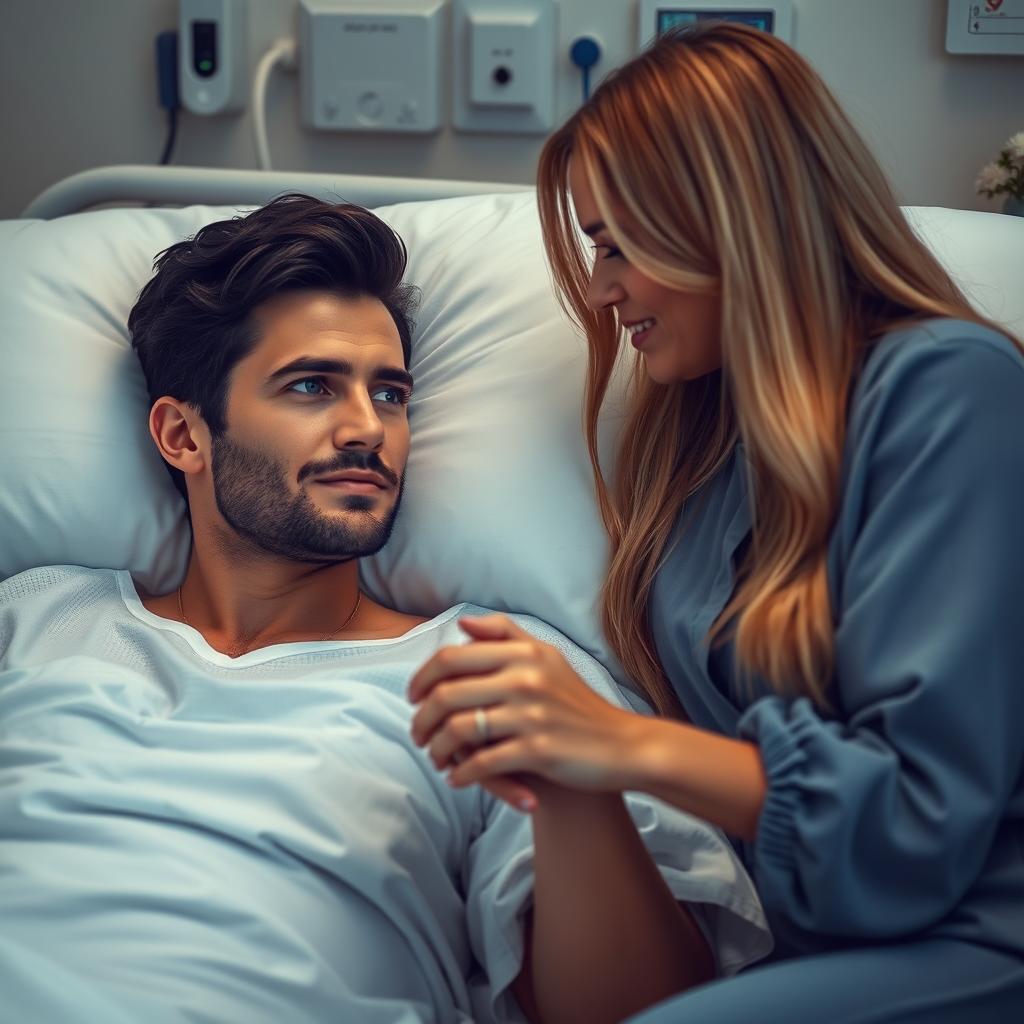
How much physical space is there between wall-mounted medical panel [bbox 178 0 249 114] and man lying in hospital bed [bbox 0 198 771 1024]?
50 cm

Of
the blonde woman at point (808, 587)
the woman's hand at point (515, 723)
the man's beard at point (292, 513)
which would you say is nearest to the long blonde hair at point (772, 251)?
the blonde woman at point (808, 587)

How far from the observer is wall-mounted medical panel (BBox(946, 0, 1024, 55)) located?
1646 mm

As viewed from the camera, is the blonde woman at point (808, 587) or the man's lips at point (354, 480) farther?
the man's lips at point (354, 480)

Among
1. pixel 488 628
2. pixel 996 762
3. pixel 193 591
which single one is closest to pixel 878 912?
pixel 996 762

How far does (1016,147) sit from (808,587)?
0.91 m

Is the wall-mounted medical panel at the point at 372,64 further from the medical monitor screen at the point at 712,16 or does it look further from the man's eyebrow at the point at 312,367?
the man's eyebrow at the point at 312,367

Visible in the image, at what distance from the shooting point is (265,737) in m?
1.10

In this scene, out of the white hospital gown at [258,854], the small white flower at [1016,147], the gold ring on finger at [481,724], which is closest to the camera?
the gold ring on finger at [481,724]

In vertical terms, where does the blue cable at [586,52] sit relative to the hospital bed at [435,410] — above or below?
above

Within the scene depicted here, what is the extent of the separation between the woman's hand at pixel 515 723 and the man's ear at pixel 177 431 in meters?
0.58

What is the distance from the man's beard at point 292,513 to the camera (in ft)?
4.10

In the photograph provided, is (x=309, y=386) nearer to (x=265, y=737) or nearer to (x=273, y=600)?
(x=273, y=600)

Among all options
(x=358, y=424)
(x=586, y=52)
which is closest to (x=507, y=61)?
(x=586, y=52)

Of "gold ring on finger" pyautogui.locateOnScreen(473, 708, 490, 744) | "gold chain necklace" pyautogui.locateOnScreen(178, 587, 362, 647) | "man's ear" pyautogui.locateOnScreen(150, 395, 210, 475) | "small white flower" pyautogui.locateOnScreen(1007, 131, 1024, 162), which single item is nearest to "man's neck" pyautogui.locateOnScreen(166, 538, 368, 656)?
"gold chain necklace" pyautogui.locateOnScreen(178, 587, 362, 647)
